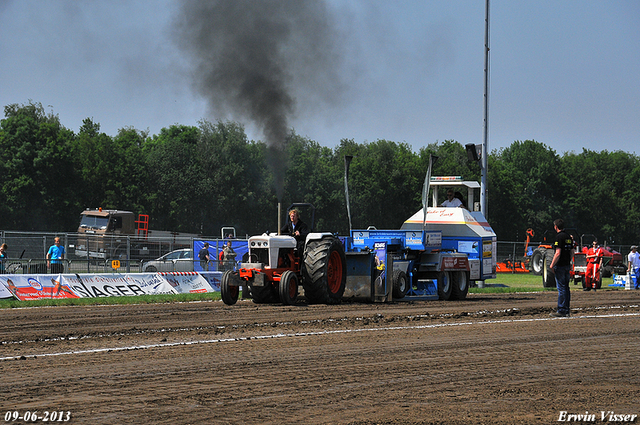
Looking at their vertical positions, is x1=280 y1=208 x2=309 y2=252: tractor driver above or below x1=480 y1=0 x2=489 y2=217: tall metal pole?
below

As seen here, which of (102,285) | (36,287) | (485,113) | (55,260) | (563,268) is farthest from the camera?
(485,113)

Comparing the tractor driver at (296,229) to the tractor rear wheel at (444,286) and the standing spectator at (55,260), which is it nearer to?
the tractor rear wheel at (444,286)

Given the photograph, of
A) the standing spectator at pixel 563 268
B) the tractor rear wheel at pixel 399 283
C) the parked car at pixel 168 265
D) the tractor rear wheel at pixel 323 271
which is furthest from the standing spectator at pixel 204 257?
the standing spectator at pixel 563 268

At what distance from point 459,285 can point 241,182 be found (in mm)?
44717

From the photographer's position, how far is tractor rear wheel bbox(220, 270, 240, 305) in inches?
558

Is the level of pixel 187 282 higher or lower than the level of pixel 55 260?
lower

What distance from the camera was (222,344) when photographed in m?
8.59

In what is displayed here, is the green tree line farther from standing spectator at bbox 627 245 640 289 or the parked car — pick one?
standing spectator at bbox 627 245 640 289

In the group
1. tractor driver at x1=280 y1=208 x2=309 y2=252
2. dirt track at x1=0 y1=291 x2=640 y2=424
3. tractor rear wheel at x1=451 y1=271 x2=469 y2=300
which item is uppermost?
tractor driver at x1=280 y1=208 x2=309 y2=252

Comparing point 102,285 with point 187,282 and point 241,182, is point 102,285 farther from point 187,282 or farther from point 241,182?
point 241,182

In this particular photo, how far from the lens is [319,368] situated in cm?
696

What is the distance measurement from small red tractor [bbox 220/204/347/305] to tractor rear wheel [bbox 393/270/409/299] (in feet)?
6.66

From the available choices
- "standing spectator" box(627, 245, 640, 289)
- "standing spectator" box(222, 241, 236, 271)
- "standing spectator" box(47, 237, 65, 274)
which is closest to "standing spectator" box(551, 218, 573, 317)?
"standing spectator" box(47, 237, 65, 274)

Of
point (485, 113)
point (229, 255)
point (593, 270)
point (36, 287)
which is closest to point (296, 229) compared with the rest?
point (36, 287)
